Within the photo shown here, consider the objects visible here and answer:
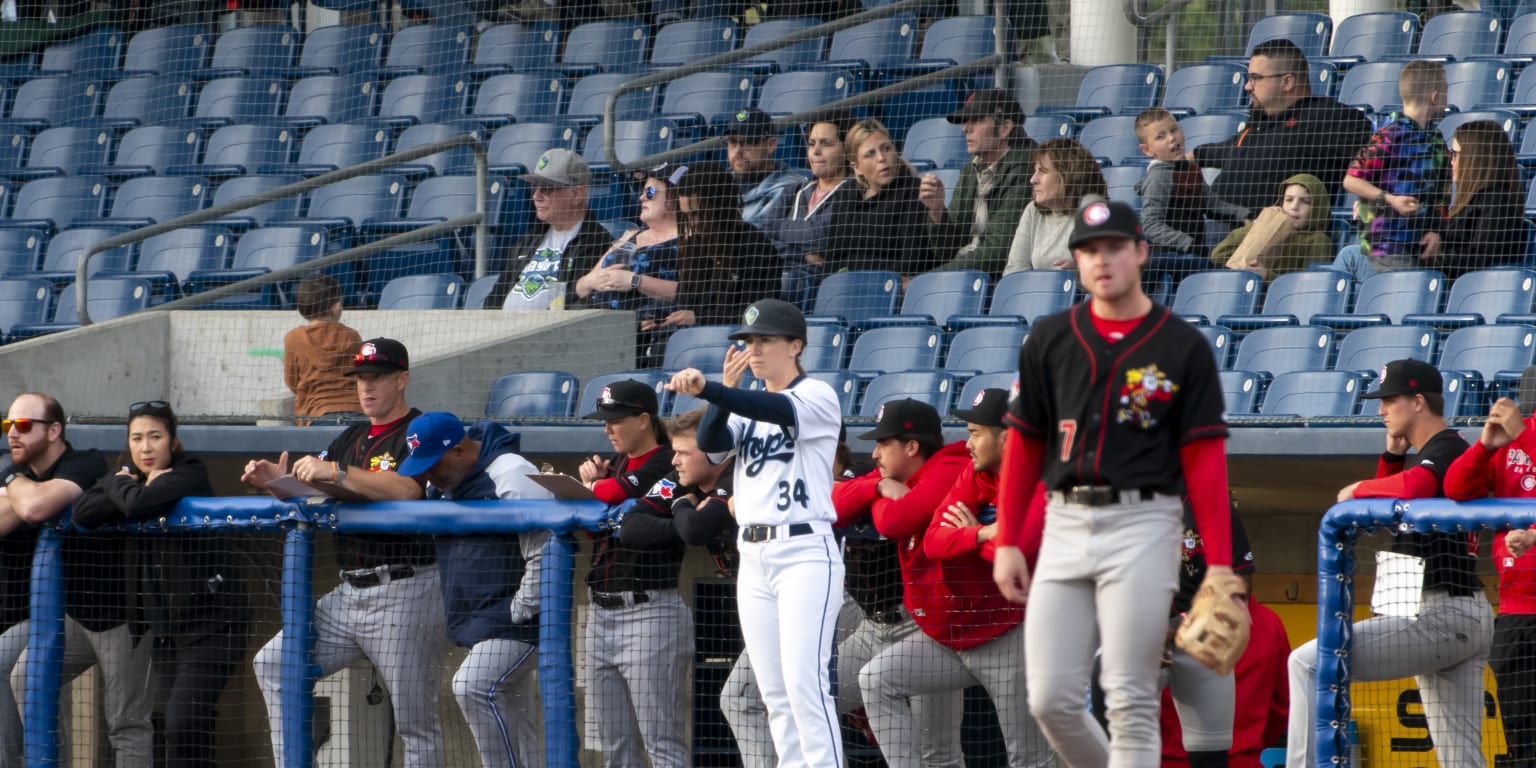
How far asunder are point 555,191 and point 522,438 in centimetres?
215

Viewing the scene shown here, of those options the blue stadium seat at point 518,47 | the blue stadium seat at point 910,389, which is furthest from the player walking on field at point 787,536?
the blue stadium seat at point 518,47

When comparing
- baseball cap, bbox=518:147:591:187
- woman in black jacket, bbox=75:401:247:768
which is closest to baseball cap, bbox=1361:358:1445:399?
woman in black jacket, bbox=75:401:247:768

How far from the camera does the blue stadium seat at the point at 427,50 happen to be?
39.8 ft

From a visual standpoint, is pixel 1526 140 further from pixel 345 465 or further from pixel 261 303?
pixel 261 303

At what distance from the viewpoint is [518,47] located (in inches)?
474

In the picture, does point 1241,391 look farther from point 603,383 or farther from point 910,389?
point 603,383

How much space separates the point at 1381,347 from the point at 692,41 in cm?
524

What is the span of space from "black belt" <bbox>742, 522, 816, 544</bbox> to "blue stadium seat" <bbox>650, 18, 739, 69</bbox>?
21.5 feet

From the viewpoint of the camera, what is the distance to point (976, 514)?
5289 mm

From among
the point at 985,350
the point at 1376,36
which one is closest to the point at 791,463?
the point at 985,350

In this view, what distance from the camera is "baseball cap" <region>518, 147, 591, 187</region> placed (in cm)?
891

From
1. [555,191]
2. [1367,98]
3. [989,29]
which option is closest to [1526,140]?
[1367,98]

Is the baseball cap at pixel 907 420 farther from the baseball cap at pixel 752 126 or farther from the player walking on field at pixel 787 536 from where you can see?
the baseball cap at pixel 752 126

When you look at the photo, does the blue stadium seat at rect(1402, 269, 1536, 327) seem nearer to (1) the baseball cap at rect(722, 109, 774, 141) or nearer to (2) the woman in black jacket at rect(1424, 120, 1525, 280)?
(2) the woman in black jacket at rect(1424, 120, 1525, 280)
